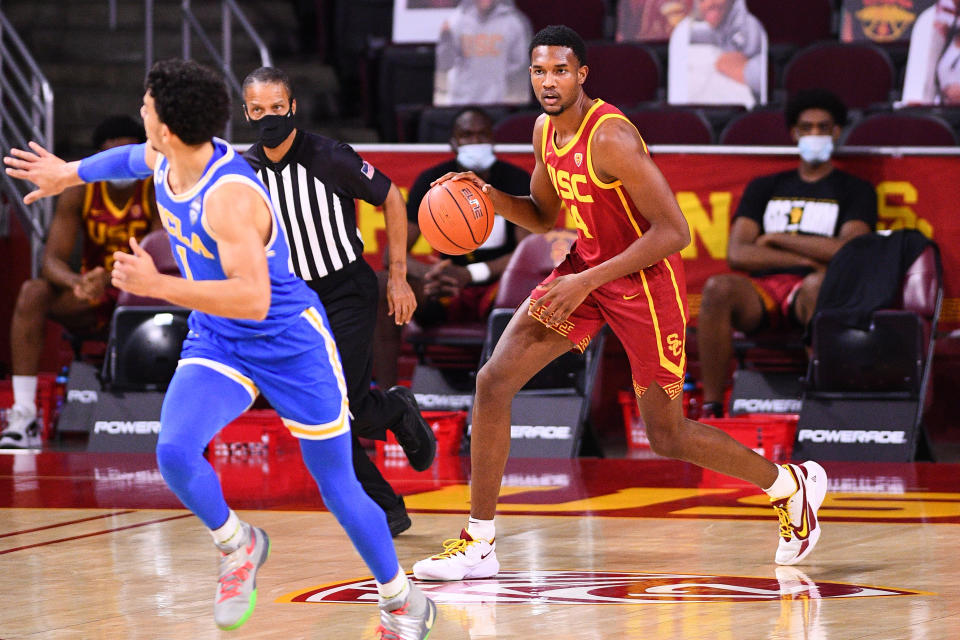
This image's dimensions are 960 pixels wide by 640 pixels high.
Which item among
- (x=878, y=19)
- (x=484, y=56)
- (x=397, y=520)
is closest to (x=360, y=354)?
(x=397, y=520)

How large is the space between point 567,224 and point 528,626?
4885 mm

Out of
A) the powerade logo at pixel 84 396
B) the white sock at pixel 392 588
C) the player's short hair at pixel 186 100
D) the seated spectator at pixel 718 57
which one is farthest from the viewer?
the seated spectator at pixel 718 57

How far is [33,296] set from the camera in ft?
29.3

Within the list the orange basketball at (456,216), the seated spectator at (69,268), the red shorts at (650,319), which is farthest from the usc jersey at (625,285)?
the seated spectator at (69,268)

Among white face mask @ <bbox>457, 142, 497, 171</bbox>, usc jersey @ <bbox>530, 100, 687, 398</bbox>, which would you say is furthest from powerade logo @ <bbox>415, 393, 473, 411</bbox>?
usc jersey @ <bbox>530, 100, 687, 398</bbox>

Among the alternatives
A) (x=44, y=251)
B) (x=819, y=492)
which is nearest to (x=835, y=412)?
(x=819, y=492)

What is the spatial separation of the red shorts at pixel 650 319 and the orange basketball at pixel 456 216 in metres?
0.41

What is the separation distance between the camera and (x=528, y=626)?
166 inches

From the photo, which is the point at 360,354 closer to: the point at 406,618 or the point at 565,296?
the point at 565,296

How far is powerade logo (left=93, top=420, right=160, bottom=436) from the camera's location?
845 cm

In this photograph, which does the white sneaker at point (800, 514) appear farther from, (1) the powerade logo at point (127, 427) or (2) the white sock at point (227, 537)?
(1) the powerade logo at point (127, 427)

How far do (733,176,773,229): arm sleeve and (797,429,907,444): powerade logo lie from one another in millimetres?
1196

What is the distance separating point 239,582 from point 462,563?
1162 mm

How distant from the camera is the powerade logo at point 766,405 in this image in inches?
321
